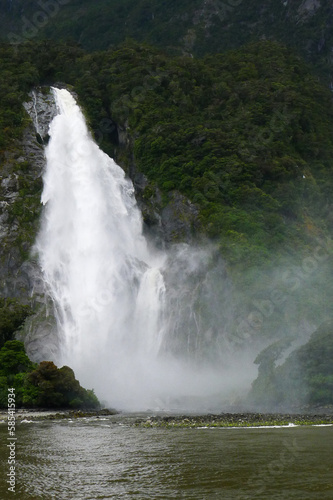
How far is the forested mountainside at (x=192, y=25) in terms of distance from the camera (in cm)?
11762

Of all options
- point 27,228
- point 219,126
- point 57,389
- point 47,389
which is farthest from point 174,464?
point 219,126

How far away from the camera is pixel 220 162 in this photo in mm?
64562

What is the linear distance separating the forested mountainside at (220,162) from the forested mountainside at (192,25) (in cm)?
2764

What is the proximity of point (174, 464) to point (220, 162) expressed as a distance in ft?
166

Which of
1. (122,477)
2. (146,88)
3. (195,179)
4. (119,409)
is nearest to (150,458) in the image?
(122,477)

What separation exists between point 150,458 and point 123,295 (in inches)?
1432

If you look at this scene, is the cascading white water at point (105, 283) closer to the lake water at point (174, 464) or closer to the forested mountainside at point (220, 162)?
the forested mountainside at point (220, 162)

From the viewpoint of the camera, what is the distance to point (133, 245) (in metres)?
61.3

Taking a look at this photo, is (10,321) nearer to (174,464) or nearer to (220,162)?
(174,464)

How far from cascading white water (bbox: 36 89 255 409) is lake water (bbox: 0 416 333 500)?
16.2 metres

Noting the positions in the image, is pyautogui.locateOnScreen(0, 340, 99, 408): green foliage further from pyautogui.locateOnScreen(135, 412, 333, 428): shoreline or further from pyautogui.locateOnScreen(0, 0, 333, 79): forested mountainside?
pyautogui.locateOnScreen(0, 0, 333, 79): forested mountainside

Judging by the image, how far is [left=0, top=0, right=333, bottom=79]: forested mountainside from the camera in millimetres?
117625

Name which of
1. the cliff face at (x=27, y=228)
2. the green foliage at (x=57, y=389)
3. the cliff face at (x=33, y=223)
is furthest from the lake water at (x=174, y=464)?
the cliff face at (x=33, y=223)

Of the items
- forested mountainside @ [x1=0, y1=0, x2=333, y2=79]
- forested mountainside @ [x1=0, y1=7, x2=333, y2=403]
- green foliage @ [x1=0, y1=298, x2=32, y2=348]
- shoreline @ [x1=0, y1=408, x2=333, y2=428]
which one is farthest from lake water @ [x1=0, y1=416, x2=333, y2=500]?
forested mountainside @ [x1=0, y1=0, x2=333, y2=79]
